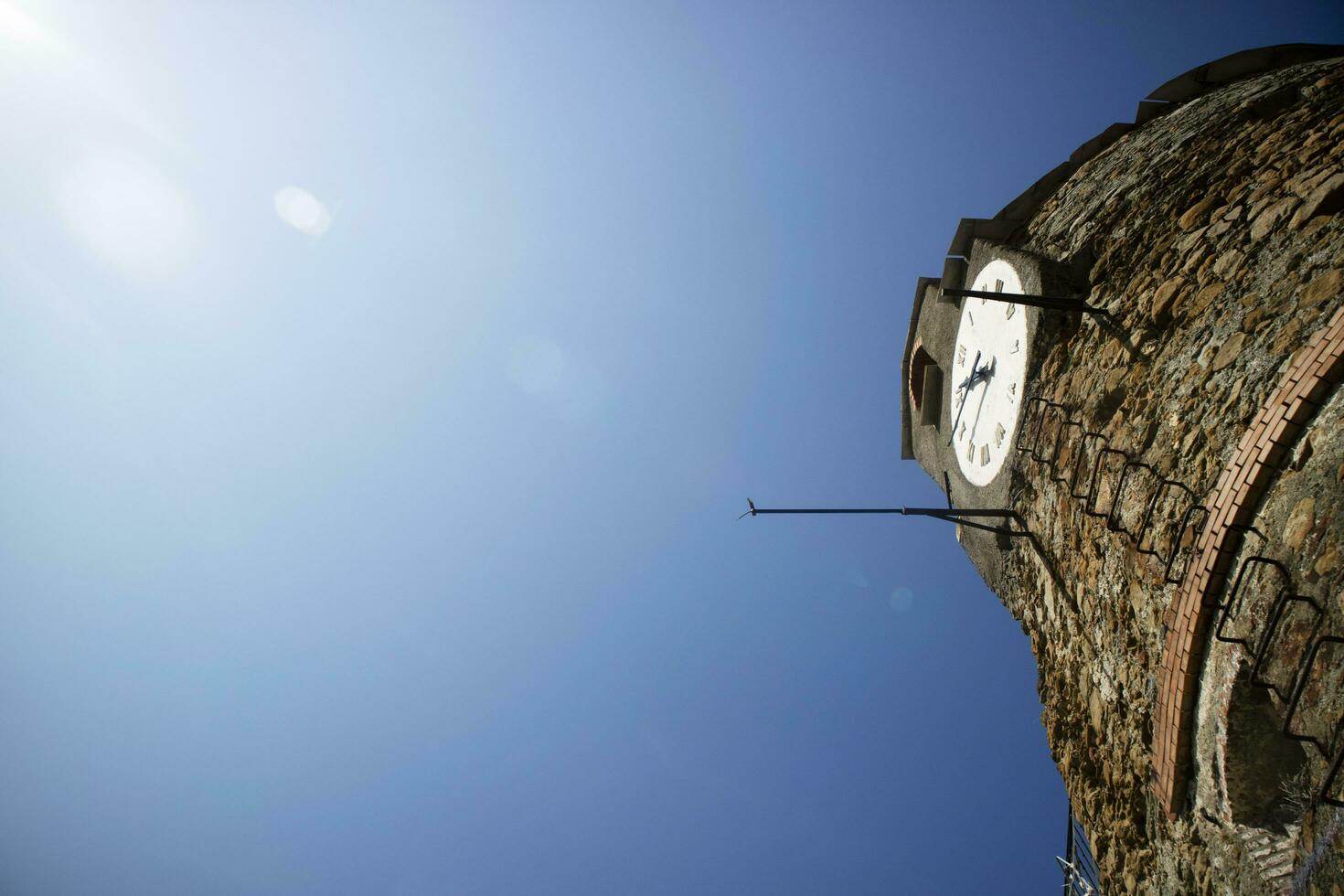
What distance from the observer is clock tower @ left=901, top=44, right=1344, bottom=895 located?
8.48 feet

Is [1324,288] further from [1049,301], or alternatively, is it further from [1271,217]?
[1049,301]

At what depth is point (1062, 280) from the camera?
14.7 ft

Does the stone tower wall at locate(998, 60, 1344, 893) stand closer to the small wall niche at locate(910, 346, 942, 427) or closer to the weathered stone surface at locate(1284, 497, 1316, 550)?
the weathered stone surface at locate(1284, 497, 1316, 550)

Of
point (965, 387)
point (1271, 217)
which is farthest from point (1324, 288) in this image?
point (965, 387)

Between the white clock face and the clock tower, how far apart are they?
0.03m

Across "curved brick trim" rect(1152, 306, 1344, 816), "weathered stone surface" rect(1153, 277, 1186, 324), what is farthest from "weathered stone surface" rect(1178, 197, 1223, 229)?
"curved brick trim" rect(1152, 306, 1344, 816)

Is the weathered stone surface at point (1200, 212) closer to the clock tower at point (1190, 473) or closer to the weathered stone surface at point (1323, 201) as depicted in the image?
the clock tower at point (1190, 473)

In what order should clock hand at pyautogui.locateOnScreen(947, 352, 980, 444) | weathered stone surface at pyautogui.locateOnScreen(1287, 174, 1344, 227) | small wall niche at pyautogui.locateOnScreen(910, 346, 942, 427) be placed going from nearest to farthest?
weathered stone surface at pyautogui.locateOnScreen(1287, 174, 1344, 227) → clock hand at pyautogui.locateOnScreen(947, 352, 980, 444) → small wall niche at pyautogui.locateOnScreen(910, 346, 942, 427)

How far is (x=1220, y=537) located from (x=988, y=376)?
9.48ft

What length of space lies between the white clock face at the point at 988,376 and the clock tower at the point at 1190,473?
35mm

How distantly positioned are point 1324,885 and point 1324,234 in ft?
7.95

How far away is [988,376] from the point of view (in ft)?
18.3

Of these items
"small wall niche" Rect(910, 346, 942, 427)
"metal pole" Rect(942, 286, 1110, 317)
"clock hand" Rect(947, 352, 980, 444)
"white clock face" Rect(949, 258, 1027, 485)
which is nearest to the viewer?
"metal pole" Rect(942, 286, 1110, 317)

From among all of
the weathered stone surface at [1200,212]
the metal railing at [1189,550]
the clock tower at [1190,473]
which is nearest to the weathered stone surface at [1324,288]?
the clock tower at [1190,473]
